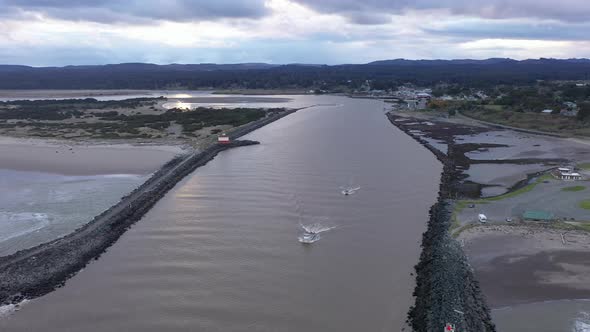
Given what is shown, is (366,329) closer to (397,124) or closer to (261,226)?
(261,226)

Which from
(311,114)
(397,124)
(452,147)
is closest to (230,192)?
(452,147)

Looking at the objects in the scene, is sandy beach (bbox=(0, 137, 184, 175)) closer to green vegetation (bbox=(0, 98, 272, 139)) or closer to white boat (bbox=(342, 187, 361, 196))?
green vegetation (bbox=(0, 98, 272, 139))

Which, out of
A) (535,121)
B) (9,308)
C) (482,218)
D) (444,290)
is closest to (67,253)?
(9,308)

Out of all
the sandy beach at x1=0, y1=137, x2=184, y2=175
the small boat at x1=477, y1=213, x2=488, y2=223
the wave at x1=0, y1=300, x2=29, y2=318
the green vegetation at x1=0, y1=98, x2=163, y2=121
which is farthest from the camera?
the green vegetation at x1=0, y1=98, x2=163, y2=121

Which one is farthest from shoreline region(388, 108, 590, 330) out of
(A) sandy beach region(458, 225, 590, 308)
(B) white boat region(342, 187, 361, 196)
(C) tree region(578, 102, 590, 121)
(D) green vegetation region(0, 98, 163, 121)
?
(D) green vegetation region(0, 98, 163, 121)

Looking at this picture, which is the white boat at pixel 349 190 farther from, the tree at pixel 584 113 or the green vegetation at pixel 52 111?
the green vegetation at pixel 52 111

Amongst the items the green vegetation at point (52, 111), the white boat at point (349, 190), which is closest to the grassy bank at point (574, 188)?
the white boat at point (349, 190)
